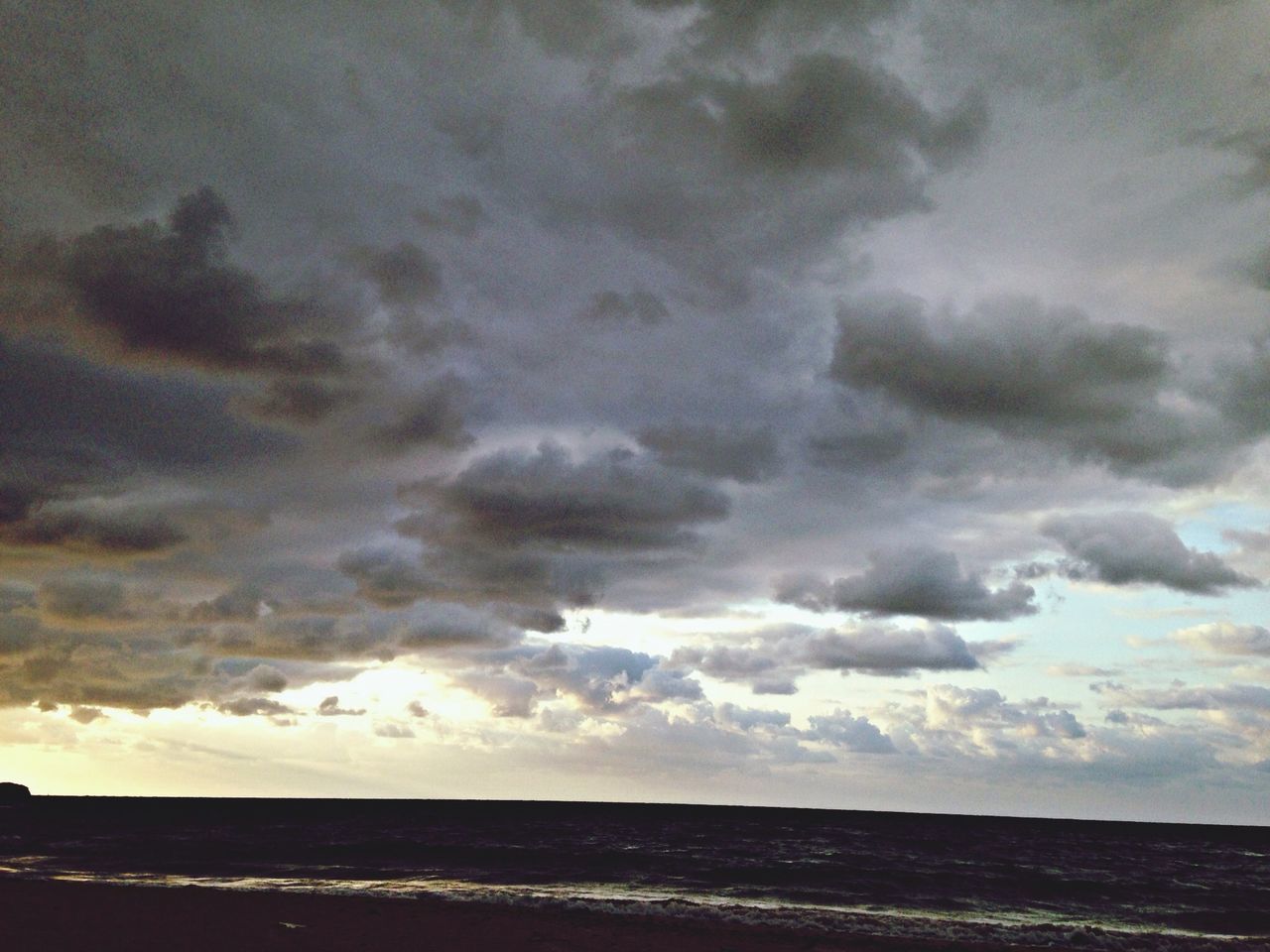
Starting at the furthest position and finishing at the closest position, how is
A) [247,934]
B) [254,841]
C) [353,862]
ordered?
[254,841] < [353,862] < [247,934]

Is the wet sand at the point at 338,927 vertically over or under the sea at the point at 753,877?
over

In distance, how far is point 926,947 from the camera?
2192 centimetres

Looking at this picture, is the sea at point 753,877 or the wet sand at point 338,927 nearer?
the wet sand at point 338,927

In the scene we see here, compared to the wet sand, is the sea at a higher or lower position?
lower

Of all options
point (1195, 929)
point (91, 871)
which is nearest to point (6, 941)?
point (91, 871)

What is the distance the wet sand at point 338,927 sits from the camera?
18141 millimetres

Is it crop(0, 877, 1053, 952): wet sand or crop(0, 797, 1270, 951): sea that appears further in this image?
crop(0, 797, 1270, 951): sea

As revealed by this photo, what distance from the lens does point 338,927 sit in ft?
65.9

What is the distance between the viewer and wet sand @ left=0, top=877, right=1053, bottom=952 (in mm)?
18141

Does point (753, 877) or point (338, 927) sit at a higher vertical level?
point (338, 927)

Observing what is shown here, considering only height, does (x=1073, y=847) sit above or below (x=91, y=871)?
below

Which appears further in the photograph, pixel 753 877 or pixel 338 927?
pixel 753 877

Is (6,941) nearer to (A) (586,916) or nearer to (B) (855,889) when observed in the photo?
(A) (586,916)

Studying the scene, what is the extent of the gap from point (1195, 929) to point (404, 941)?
28.3m
